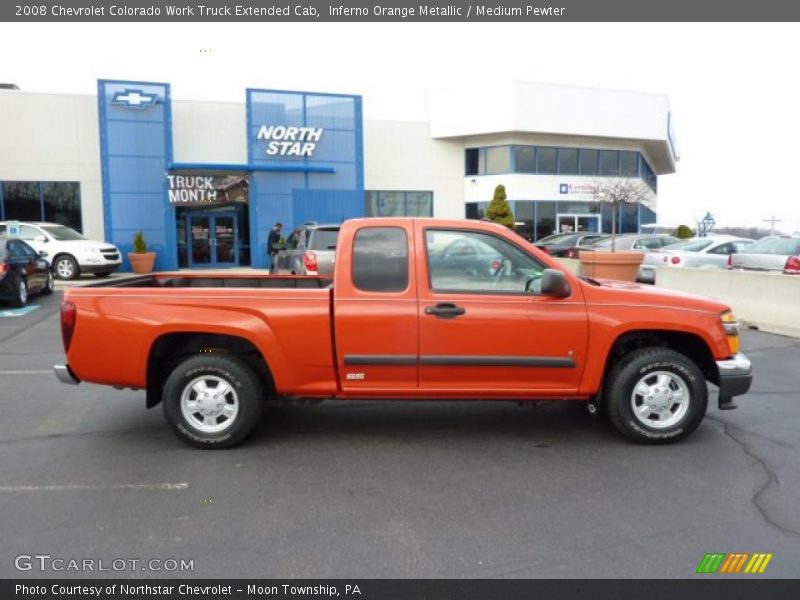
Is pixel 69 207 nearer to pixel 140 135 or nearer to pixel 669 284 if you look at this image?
pixel 140 135

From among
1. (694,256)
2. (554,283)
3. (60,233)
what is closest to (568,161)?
(694,256)

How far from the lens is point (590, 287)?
192 inches

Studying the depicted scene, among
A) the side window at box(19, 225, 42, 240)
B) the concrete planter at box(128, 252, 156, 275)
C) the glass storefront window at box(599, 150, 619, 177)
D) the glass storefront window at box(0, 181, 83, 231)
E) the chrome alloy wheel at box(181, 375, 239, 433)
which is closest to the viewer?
the chrome alloy wheel at box(181, 375, 239, 433)

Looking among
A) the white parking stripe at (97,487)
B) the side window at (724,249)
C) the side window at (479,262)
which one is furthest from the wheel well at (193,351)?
the side window at (724,249)

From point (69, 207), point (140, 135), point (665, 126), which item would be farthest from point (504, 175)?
point (69, 207)

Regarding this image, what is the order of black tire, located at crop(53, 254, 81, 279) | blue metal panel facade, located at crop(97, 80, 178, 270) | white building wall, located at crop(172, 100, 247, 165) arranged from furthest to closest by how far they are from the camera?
white building wall, located at crop(172, 100, 247, 165), blue metal panel facade, located at crop(97, 80, 178, 270), black tire, located at crop(53, 254, 81, 279)

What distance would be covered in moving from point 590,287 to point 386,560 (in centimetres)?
266

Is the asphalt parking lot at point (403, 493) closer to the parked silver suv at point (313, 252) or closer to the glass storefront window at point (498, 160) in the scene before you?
the parked silver suv at point (313, 252)

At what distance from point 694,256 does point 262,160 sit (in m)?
15.5

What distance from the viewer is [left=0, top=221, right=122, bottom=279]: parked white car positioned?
18.6 metres

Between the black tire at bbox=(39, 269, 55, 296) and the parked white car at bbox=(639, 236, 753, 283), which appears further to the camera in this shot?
the parked white car at bbox=(639, 236, 753, 283)

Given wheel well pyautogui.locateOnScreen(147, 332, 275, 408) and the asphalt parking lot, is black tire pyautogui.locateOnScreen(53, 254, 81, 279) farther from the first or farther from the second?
wheel well pyautogui.locateOnScreen(147, 332, 275, 408)

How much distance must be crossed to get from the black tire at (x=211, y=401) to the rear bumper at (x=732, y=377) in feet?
11.9

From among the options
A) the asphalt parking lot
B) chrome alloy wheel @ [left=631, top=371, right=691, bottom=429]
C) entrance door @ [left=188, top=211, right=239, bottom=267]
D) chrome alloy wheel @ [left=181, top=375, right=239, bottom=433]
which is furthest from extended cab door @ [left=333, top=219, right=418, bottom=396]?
entrance door @ [left=188, top=211, right=239, bottom=267]
